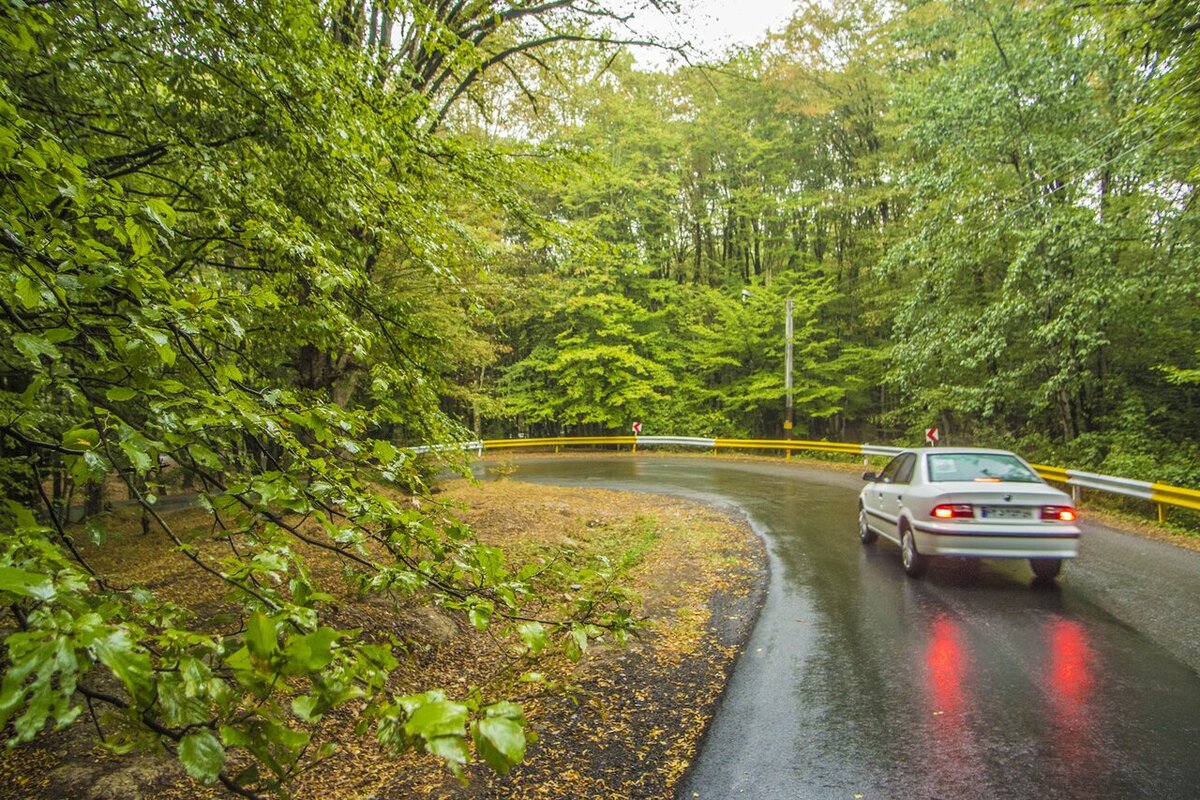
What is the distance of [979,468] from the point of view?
26.3ft

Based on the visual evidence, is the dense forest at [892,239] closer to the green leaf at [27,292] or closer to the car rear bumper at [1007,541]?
the car rear bumper at [1007,541]

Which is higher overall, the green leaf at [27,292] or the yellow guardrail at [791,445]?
the green leaf at [27,292]

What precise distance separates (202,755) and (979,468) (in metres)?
8.80

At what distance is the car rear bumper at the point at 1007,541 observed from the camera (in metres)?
7.14

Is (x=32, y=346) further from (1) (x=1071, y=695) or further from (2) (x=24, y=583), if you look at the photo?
(1) (x=1071, y=695)

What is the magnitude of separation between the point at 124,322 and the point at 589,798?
3.31 meters

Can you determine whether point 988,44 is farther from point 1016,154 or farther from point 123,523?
point 123,523

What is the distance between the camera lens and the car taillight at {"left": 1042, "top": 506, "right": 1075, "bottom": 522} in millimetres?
7195

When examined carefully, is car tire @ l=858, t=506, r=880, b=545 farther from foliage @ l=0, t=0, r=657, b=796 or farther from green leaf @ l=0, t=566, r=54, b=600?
green leaf @ l=0, t=566, r=54, b=600

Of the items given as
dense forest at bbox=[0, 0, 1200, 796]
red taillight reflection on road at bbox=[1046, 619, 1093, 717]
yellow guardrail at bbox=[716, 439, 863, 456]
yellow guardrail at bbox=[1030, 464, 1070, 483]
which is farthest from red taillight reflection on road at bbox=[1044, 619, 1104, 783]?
yellow guardrail at bbox=[716, 439, 863, 456]

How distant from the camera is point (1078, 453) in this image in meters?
16.2

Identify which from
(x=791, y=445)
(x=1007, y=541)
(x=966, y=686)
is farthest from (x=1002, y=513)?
(x=791, y=445)

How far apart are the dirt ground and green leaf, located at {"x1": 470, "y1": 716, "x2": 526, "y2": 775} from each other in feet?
1.42

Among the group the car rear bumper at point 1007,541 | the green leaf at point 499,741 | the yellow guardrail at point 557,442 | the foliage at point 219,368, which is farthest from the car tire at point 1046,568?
the yellow guardrail at point 557,442
